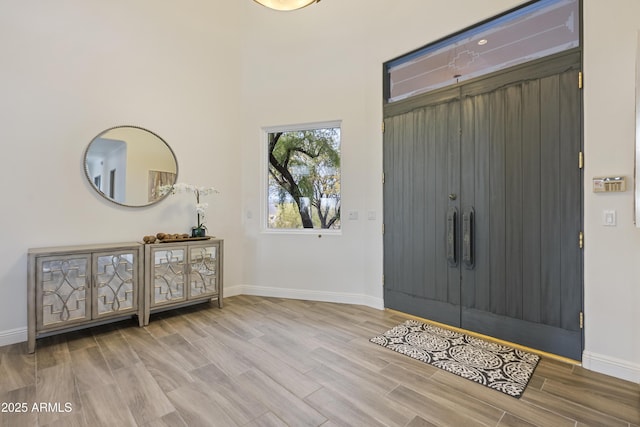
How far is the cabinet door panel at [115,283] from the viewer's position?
267cm

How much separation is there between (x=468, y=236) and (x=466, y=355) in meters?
1.02

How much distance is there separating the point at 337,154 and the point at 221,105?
66.8 inches

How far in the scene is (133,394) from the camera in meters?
1.84

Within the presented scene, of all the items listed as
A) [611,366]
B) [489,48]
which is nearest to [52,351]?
[611,366]

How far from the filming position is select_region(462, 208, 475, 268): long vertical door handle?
9.02ft

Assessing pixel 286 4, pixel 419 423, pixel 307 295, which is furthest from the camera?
pixel 307 295

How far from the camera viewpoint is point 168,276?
3.13 metres

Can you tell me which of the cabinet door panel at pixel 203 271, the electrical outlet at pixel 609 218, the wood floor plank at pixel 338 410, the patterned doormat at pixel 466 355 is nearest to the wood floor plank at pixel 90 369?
the cabinet door panel at pixel 203 271

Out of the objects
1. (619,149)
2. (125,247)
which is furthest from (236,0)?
(619,149)

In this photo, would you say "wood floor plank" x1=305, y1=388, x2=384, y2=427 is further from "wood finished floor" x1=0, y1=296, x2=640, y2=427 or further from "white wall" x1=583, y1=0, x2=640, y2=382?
"white wall" x1=583, y1=0, x2=640, y2=382

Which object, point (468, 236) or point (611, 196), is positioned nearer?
point (611, 196)

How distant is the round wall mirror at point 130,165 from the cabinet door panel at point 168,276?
0.68m

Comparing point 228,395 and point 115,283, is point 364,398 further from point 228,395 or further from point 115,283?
point 115,283

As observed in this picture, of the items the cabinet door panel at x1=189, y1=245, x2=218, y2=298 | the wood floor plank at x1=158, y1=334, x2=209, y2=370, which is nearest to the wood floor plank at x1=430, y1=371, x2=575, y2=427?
the wood floor plank at x1=158, y1=334, x2=209, y2=370
